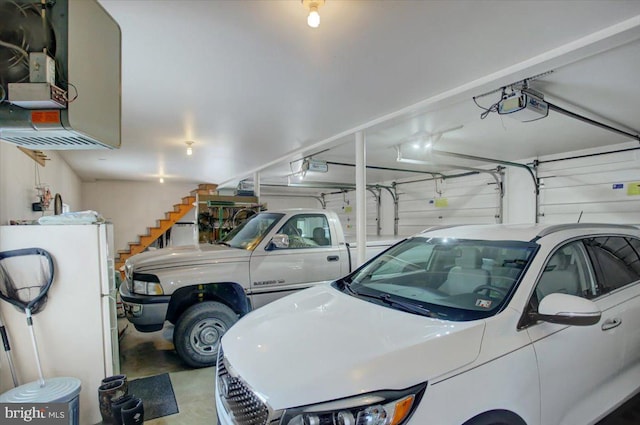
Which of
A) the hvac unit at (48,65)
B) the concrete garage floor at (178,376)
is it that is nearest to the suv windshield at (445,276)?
the concrete garage floor at (178,376)

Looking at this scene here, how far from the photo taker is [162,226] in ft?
37.3

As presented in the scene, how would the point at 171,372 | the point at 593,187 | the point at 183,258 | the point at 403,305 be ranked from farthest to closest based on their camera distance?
the point at 593,187
the point at 183,258
the point at 171,372
the point at 403,305

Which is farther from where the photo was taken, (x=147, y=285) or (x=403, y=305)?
(x=147, y=285)

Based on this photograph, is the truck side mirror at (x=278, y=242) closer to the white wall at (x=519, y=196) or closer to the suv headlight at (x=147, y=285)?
the suv headlight at (x=147, y=285)

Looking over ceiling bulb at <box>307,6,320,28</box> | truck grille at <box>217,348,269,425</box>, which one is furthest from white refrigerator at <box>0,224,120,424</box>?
ceiling bulb at <box>307,6,320,28</box>

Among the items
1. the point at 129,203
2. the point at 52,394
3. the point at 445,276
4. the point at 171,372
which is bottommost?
the point at 171,372

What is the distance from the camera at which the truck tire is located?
368 cm

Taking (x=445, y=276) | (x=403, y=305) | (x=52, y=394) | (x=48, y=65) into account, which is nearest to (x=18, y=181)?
(x=52, y=394)

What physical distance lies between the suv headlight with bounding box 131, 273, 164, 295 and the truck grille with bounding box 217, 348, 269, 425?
2.26 metres

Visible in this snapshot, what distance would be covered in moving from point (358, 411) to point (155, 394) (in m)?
2.86

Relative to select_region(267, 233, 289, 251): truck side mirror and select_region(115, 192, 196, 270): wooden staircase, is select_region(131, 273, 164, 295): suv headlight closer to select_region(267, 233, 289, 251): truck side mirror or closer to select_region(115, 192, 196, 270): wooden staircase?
select_region(267, 233, 289, 251): truck side mirror

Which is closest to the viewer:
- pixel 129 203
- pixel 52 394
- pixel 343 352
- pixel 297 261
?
pixel 343 352

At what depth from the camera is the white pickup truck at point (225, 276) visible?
143 inches

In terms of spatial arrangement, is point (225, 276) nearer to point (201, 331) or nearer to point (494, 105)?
point (201, 331)
